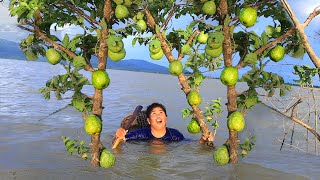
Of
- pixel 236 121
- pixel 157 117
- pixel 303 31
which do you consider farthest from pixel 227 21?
pixel 157 117

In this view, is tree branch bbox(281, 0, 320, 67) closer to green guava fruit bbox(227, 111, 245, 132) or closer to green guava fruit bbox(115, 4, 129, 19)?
green guava fruit bbox(227, 111, 245, 132)

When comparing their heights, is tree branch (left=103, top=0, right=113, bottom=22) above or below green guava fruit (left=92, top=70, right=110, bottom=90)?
above

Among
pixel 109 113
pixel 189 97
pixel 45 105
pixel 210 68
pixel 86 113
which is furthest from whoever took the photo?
pixel 45 105

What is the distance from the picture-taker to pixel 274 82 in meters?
5.34

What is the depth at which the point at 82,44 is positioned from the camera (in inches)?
222

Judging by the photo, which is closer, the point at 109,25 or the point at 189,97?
the point at 109,25

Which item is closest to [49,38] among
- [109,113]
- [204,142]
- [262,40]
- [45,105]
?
[262,40]

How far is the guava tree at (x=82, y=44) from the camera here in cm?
512

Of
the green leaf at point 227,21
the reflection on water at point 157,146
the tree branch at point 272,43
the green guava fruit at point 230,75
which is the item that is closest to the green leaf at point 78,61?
the green guava fruit at point 230,75

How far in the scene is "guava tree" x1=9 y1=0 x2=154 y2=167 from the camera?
16.8ft

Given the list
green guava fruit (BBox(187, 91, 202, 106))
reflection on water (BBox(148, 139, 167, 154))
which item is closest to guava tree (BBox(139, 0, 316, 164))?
green guava fruit (BBox(187, 91, 202, 106))

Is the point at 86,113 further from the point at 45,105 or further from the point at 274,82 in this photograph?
the point at 45,105

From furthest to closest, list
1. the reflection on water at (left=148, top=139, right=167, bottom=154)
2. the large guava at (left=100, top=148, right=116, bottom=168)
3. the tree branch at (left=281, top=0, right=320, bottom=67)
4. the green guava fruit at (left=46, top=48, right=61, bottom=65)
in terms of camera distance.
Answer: the reflection on water at (left=148, top=139, right=167, bottom=154), the large guava at (left=100, top=148, right=116, bottom=168), the green guava fruit at (left=46, top=48, right=61, bottom=65), the tree branch at (left=281, top=0, right=320, bottom=67)

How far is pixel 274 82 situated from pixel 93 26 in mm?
2827
